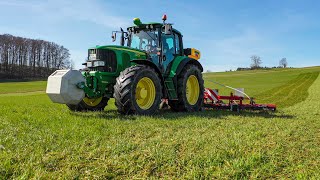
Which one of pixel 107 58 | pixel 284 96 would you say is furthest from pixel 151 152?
pixel 284 96

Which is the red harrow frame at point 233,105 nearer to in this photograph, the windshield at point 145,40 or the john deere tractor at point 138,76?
the john deere tractor at point 138,76

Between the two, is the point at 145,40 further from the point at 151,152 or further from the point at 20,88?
the point at 20,88

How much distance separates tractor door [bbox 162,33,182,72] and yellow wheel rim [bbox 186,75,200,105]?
98 cm

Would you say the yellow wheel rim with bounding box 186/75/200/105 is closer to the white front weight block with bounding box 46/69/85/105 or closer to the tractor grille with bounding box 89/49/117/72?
the tractor grille with bounding box 89/49/117/72

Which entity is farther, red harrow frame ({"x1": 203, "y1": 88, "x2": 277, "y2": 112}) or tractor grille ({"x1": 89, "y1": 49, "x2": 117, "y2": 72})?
red harrow frame ({"x1": 203, "y1": 88, "x2": 277, "y2": 112})

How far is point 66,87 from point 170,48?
12.7 feet

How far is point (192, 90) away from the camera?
35.0 feet

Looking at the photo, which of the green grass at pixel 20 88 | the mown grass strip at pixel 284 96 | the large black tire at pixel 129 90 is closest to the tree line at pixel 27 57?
the green grass at pixel 20 88

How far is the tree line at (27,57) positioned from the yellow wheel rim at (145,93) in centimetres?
7263

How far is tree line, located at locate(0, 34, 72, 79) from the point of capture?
77.0m

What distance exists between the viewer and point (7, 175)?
3287mm

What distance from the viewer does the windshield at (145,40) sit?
9.62 m

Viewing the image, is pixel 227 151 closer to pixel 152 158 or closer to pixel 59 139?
pixel 152 158

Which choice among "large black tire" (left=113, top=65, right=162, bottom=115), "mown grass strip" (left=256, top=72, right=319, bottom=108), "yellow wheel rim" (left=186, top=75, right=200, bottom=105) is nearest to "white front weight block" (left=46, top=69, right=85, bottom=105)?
"large black tire" (left=113, top=65, right=162, bottom=115)
